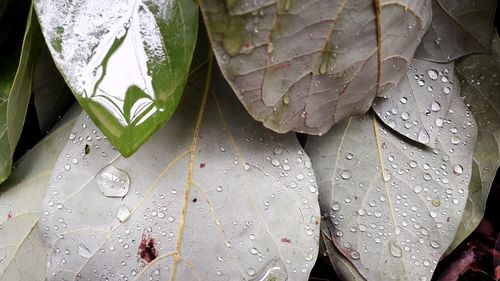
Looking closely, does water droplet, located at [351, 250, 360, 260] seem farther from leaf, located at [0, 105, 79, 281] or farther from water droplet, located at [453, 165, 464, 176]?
leaf, located at [0, 105, 79, 281]

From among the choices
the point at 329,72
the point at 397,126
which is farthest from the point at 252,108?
the point at 397,126

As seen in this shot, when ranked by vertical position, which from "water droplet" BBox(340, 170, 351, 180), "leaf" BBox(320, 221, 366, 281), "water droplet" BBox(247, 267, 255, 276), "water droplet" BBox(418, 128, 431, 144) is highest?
"water droplet" BBox(418, 128, 431, 144)

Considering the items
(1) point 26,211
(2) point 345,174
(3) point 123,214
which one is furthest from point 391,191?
(1) point 26,211

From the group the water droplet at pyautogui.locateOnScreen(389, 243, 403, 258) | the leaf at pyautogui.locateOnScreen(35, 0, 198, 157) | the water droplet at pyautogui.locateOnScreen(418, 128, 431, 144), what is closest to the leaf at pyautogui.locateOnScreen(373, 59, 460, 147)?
the water droplet at pyautogui.locateOnScreen(418, 128, 431, 144)

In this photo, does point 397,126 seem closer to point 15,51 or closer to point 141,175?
point 141,175

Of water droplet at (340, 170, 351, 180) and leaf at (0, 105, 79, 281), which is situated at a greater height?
water droplet at (340, 170, 351, 180)

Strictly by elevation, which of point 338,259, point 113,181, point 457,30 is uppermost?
point 457,30

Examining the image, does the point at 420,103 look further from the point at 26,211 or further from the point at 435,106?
the point at 26,211
